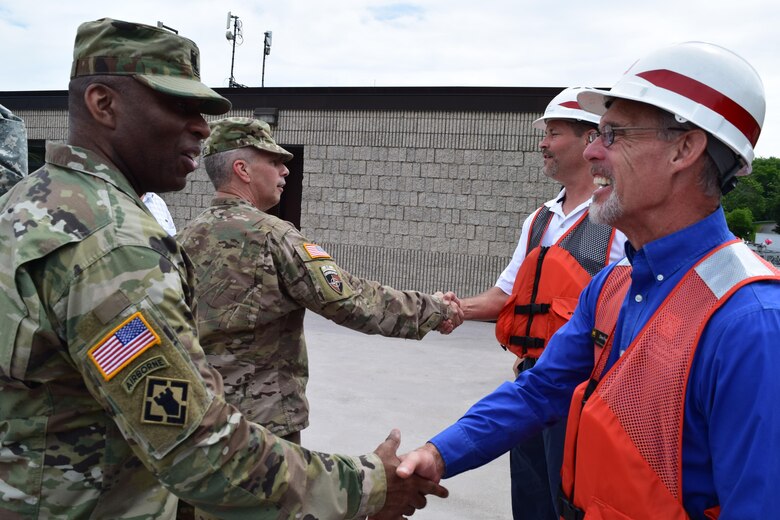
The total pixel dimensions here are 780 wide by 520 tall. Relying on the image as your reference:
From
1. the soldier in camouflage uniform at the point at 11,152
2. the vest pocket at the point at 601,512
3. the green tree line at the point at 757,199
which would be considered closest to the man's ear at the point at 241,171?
the soldier in camouflage uniform at the point at 11,152

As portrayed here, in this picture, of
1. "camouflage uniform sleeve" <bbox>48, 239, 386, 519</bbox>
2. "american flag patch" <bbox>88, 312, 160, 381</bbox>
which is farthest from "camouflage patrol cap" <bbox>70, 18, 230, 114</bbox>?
Result: "american flag patch" <bbox>88, 312, 160, 381</bbox>

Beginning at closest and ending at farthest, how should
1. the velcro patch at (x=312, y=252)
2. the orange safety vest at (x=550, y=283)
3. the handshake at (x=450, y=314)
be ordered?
the velcro patch at (x=312, y=252) < the orange safety vest at (x=550, y=283) < the handshake at (x=450, y=314)

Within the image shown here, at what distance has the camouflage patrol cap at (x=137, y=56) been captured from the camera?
1815 millimetres

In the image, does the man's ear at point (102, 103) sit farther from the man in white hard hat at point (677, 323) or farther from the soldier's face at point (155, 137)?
the man in white hard hat at point (677, 323)

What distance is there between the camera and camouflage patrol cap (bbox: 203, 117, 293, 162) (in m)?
3.55

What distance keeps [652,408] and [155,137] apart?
1.45 meters

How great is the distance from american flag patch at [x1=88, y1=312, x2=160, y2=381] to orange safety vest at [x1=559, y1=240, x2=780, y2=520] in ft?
3.74

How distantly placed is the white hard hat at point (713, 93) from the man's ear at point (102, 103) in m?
1.38

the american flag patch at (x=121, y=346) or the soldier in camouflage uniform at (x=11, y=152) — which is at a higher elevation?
the soldier in camouflage uniform at (x=11, y=152)

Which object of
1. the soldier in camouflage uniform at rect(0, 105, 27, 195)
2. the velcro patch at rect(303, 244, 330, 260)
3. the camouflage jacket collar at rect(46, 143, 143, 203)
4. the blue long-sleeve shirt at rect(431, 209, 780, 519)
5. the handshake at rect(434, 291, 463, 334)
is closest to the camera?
the blue long-sleeve shirt at rect(431, 209, 780, 519)

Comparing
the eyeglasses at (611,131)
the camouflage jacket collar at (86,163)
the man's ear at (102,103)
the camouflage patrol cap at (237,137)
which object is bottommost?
the camouflage jacket collar at (86,163)

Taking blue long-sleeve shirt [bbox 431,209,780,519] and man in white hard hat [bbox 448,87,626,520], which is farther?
man in white hard hat [bbox 448,87,626,520]

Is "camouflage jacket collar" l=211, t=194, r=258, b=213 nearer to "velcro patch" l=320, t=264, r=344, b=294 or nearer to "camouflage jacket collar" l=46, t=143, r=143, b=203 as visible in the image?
"velcro patch" l=320, t=264, r=344, b=294

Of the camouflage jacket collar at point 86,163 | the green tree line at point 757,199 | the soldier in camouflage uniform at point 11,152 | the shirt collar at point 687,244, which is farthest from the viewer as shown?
the green tree line at point 757,199
